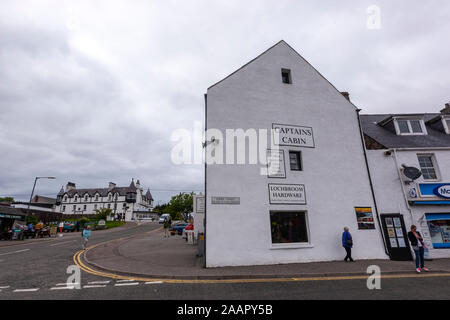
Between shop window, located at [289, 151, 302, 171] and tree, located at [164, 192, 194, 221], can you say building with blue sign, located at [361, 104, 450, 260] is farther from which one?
tree, located at [164, 192, 194, 221]

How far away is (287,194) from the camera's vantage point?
10977 millimetres

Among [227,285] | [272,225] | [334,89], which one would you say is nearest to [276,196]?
[272,225]

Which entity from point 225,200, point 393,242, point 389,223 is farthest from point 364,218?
point 225,200

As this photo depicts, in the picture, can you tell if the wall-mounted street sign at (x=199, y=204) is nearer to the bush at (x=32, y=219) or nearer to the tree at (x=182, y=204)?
the bush at (x=32, y=219)

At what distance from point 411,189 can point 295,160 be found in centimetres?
725

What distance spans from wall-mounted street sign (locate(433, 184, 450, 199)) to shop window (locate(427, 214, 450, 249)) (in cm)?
143

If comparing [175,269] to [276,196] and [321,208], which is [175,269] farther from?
[321,208]

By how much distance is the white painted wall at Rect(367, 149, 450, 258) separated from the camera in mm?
12109

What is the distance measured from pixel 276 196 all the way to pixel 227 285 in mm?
5201

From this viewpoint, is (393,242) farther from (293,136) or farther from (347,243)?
(293,136)

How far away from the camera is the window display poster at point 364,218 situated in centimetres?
1151

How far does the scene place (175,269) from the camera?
8.64m

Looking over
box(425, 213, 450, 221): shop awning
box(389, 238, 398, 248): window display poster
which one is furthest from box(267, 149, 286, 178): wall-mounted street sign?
box(425, 213, 450, 221): shop awning

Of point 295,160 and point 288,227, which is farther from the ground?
point 295,160
